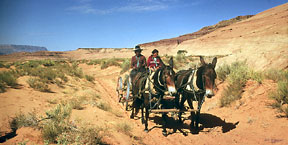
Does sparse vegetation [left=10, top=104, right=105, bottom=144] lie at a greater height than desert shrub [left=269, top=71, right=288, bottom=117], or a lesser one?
lesser

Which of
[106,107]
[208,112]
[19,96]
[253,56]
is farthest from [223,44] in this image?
[19,96]

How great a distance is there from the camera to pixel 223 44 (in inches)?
1388

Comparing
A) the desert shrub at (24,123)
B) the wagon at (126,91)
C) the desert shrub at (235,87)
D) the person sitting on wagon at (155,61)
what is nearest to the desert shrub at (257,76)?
the desert shrub at (235,87)

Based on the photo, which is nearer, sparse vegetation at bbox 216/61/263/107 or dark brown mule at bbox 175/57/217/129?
dark brown mule at bbox 175/57/217/129

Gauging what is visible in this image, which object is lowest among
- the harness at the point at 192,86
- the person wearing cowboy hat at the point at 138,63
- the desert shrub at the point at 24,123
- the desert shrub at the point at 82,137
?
the desert shrub at the point at 82,137

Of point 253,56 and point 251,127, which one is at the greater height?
point 253,56

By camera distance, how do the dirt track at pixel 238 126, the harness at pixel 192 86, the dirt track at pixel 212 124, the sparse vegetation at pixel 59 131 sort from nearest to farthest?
the sparse vegetation at pixel 59 131 → the dirt track at pixel 212 124 → the dirt track at pixel 238 126 → the harness at pixel 192 86

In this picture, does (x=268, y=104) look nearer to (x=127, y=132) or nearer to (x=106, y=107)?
(x=127, y=132)

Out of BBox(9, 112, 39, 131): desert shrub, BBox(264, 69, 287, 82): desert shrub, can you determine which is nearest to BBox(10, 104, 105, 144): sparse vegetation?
BBox(9, 112, 39, 131): desert shrub

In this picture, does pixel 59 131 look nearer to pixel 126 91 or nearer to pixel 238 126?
pixel 126 91

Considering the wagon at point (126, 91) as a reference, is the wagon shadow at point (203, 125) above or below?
below

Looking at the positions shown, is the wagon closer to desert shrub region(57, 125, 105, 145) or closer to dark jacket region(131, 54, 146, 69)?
dark jacket region(131, 54, 146, 69)

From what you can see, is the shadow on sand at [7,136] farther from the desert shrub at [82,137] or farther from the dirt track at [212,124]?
the desert shrub at [82,137]

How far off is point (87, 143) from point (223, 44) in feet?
125
